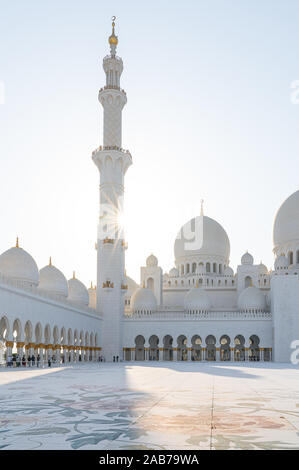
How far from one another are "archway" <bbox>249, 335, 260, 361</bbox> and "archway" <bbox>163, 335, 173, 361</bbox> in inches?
265

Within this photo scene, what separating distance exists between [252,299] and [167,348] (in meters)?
8.37

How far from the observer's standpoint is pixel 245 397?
28.7 feet

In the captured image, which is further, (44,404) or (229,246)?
(229,246)

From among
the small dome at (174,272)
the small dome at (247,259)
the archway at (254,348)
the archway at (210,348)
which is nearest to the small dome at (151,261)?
the small dome at (174,272)

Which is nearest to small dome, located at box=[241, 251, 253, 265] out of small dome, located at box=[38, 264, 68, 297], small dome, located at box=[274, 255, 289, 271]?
small dome, located at box=[274, 255, 289, 271]

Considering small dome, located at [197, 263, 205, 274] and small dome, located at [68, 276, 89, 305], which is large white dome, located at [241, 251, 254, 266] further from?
small dome, located at [68, 276, 89, 305]

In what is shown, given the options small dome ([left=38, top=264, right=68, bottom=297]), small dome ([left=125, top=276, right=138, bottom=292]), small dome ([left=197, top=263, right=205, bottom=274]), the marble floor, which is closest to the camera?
the marble floor

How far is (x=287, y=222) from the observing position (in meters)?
46.3

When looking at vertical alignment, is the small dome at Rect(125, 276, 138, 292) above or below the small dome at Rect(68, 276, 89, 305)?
above

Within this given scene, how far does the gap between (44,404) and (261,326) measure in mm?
36499

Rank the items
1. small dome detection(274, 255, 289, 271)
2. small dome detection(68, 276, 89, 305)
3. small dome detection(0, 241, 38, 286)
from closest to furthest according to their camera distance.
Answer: small dome detection(0, 241, 38, 286)
small dome detection(68, 276, 89, 305)
small dome detection(274, 255, 289, 271)

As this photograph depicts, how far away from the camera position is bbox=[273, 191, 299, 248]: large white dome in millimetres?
45812
